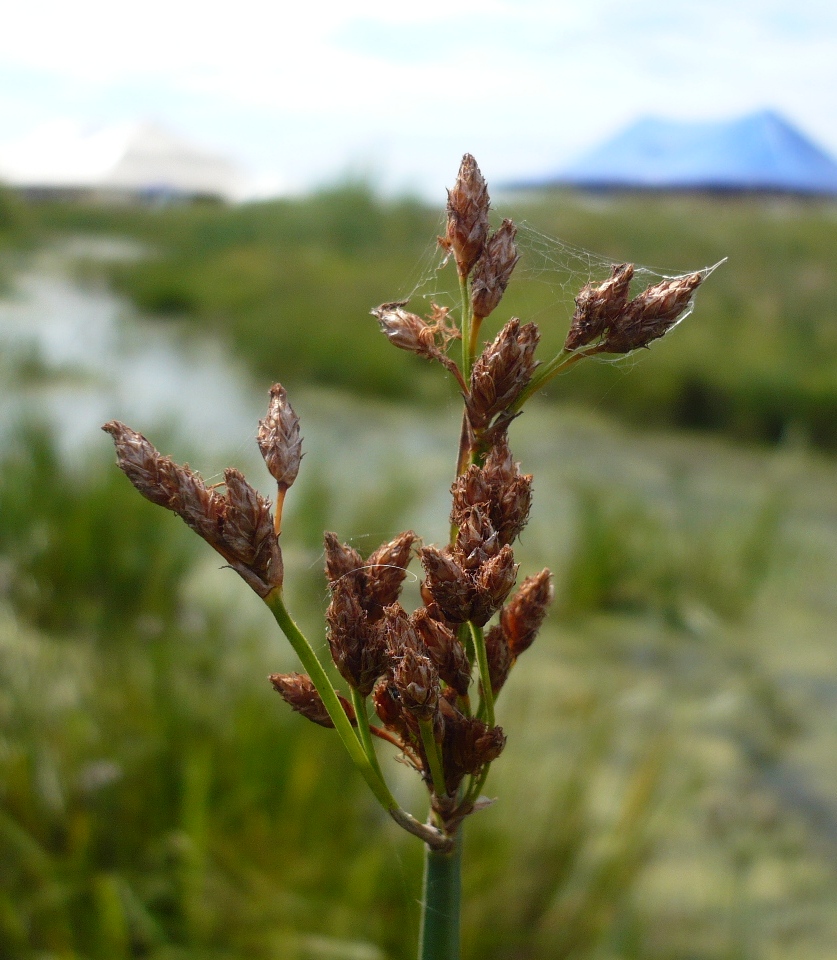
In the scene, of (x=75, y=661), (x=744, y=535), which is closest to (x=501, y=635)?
(x=75, y=661)

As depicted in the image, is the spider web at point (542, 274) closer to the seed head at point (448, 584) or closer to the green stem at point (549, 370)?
the green stem at point (549, 370)

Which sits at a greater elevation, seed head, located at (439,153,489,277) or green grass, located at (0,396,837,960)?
seed head, located at (439,153,489,277)

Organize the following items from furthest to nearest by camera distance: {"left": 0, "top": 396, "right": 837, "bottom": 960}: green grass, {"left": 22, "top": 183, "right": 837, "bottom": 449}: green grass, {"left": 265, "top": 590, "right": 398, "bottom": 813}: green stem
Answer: {"left": 22, "top": 183, "right": 837, "bottom": 449}: green grass, {"left": 0, "top": 396, "right": 837, "bottom": 960}: green grass, {"left": 265, "top": 590, "right": 398, "bottom": 813}: green stem

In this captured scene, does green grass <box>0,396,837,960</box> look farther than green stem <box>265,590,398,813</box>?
Yes

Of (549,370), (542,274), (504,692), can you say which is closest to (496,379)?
(549,370)

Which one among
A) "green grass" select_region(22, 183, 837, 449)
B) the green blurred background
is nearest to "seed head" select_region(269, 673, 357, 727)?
the green blurred background

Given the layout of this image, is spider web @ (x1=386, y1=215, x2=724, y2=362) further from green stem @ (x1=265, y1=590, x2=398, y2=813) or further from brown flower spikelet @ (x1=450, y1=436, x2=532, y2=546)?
green stem @ (x1=265, y1=590, x2=398, y2=813)

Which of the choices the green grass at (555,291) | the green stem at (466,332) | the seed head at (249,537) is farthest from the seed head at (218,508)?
the green grass at (555,291)
